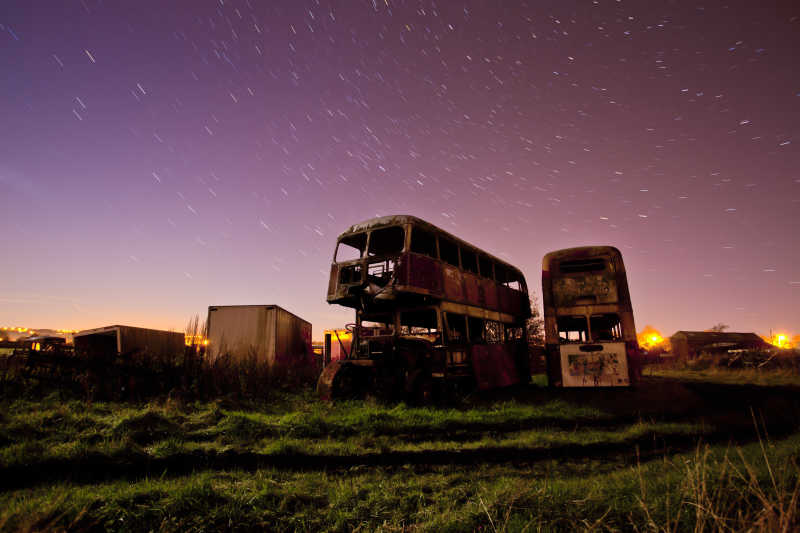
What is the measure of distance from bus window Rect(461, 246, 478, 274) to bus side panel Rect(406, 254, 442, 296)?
2692 millimetres

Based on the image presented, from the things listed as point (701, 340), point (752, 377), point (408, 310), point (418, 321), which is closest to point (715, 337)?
point (701, 340)

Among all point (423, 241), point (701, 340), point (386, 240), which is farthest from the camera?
point (701, 340)

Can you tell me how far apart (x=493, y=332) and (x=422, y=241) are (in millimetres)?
5649

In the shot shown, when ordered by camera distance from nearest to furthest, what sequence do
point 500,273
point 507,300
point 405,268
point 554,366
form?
point 405,268, point 554,366, point 507,300, point 500,273

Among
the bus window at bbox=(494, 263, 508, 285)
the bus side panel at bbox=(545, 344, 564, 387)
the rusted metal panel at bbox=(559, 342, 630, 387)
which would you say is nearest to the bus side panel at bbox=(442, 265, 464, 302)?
the bus side panel at bbox=(545, 344, 564, 387)

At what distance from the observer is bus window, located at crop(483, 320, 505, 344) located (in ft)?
55.8

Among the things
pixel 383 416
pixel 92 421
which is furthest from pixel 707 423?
pixel 92 421

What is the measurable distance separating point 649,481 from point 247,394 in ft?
A: 34.7

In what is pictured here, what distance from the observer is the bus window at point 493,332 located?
669 inches

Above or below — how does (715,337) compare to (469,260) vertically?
below

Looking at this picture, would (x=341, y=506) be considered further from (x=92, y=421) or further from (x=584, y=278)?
(x=584, y=278)

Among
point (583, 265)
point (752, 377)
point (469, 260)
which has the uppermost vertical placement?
point (469, 260)

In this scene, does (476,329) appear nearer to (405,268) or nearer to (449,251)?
(449,251)

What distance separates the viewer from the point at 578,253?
1440 centimetres
